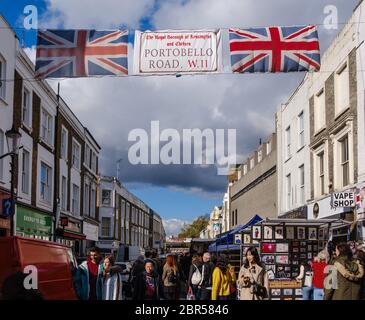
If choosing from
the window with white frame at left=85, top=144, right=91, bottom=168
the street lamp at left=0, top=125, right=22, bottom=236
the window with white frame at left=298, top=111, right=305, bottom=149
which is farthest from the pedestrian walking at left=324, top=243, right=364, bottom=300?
the street lamp at left=0, top=125, right=22, bottom=236

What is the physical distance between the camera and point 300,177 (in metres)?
8.87

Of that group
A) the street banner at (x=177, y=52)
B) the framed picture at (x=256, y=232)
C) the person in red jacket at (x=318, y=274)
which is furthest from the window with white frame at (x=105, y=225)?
the framed picture at (x=256, y=232)

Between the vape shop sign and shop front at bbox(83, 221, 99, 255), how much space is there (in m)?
3.21

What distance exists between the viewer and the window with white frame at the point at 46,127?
6906 millimetres

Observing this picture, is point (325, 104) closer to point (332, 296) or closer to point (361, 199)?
point (361, 199)

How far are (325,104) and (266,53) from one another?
6.70 ft

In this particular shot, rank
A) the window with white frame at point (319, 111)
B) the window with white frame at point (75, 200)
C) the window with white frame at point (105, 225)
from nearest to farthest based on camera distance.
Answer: the window with white frame at point (75, 200), the window with white frame at point (105, 225), the window with white frame at point (319, 111)

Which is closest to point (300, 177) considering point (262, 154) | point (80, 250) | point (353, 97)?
point (262, 154)

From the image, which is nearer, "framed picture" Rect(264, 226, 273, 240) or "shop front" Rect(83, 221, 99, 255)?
"shop front" Rect(83, 221, 99, 255)

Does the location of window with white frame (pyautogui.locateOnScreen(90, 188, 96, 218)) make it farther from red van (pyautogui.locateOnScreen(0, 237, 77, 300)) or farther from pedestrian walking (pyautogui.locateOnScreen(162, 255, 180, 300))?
red van (pyautogui.locateOnScreen(0, 237, 77, 300))

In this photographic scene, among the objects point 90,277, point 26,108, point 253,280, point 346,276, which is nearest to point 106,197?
point 90,277

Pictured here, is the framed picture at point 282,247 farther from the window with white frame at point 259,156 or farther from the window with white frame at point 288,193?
the window with white frame at point 259,156

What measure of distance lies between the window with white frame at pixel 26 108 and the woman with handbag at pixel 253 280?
2.96 metres

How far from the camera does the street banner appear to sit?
5488 mm
